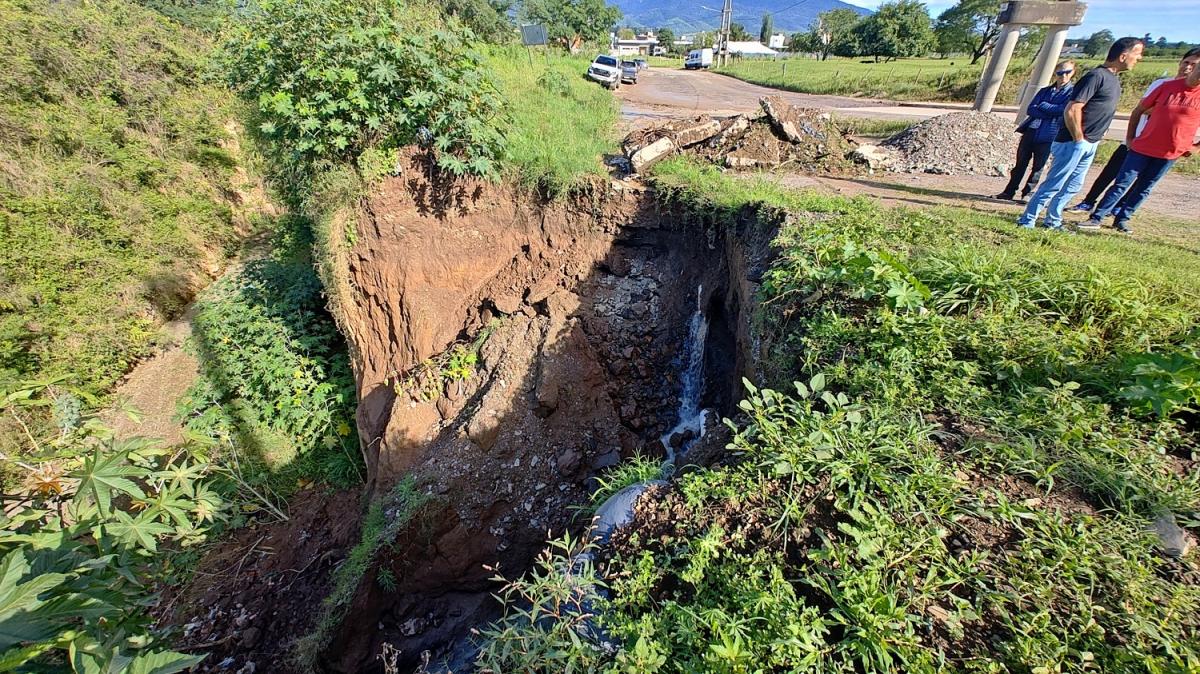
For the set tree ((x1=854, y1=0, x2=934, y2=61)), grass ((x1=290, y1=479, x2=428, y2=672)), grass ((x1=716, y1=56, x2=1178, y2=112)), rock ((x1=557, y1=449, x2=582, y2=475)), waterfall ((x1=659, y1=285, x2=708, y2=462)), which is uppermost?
tree ((x1=854, y1=0, x2=934, y2=61))

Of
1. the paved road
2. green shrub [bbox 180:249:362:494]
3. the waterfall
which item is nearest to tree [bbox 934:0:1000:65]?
the paved road

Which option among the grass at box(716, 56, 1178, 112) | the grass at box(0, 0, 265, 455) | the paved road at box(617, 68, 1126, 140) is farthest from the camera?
the grass at box(716, 56, 1178, 112)

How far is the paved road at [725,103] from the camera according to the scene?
13258 millimetres

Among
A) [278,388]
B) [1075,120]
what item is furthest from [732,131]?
[278,388]

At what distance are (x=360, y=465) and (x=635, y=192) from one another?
18.5 ft

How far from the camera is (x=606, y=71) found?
1911cm

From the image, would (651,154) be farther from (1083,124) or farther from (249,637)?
(249,637)

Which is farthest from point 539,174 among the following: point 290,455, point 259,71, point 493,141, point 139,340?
point 139,340

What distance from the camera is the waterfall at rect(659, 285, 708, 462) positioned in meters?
5.26

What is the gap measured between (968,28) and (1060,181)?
41.9m

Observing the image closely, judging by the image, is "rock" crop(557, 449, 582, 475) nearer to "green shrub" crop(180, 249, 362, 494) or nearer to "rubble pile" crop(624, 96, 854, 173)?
Result: "green shrub" crop(180, 249, 362, 494)

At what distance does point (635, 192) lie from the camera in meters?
5.78

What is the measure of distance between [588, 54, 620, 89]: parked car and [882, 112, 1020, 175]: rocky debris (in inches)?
521

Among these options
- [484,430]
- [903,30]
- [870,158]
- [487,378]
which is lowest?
[484,430]
